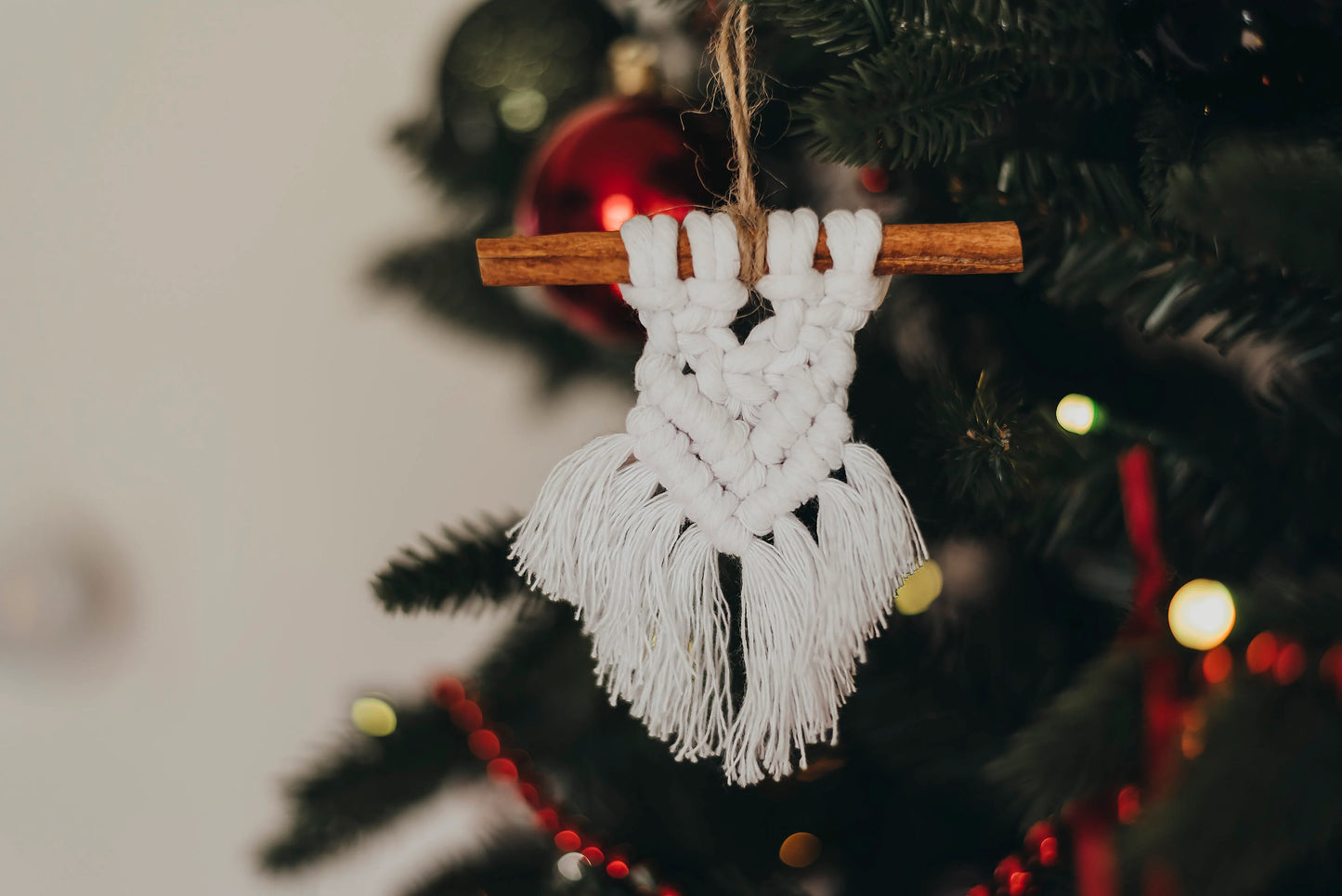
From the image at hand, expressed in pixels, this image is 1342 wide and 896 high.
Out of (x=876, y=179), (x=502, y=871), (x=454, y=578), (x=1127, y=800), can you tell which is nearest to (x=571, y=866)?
(x=502, y=871)

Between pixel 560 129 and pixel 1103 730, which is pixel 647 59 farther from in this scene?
pixel 1103 730

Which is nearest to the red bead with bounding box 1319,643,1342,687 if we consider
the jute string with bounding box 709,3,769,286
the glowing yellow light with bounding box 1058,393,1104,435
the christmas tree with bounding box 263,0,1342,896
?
the christmas tree with bounding box 263,0,1342,896

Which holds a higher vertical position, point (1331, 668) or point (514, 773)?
point (1331, 668)

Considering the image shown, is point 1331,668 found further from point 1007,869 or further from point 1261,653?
point 1007,869

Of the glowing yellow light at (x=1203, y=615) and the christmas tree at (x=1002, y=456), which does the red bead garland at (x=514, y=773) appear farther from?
the glowing yellow light at (x=1203, y=615)

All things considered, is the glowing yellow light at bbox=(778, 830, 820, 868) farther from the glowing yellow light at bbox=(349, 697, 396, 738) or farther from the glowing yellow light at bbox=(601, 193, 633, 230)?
the glowing yellow light at bbox=(601, 193, 633, 230)

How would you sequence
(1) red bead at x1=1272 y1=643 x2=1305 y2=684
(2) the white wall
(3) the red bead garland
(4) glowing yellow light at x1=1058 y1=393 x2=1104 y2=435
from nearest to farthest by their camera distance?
(1) red bead at x1=1272 y1=643 x2=1305 y2=684 → (4) glowing yellow light at x1=1058 y1=393 x2=1104 y2=435 → (3) the red bead garland → (2) the white wall
